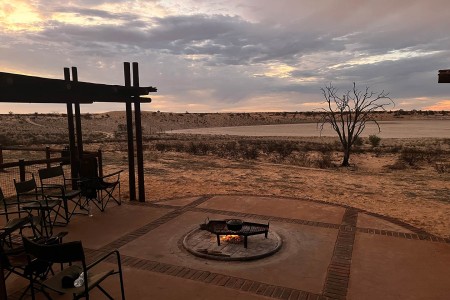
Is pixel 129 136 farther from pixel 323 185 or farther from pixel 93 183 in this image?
pixel 323 185

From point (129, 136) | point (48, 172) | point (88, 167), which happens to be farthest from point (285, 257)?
point (88, 167)

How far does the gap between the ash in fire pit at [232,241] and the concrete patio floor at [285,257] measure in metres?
0.14

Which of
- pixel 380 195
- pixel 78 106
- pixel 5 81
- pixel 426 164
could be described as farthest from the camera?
pixel 426 164

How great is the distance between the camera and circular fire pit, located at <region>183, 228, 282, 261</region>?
18.0ft

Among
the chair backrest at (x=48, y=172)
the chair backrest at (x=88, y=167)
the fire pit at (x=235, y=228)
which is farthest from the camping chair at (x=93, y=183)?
the fire pit at (x=235, y=228)

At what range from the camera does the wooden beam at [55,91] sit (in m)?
5.15

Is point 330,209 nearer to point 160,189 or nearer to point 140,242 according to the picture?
point 140,242

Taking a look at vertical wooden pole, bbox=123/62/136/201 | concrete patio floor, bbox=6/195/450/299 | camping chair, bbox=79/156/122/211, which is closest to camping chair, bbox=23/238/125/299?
concrete patio floor, bbox=6/195/450/299

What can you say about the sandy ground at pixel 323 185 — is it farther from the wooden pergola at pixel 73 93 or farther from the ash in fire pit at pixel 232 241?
the ash in fire pit at pixel 232 241

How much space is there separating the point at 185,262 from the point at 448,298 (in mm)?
3717

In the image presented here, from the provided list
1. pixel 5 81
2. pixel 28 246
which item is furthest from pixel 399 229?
pixel 5 81

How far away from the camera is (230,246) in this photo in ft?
19.3

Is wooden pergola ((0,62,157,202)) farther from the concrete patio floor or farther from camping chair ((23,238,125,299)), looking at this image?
camping chair ((23,238,125,299))

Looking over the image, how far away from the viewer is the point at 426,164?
1778cm
